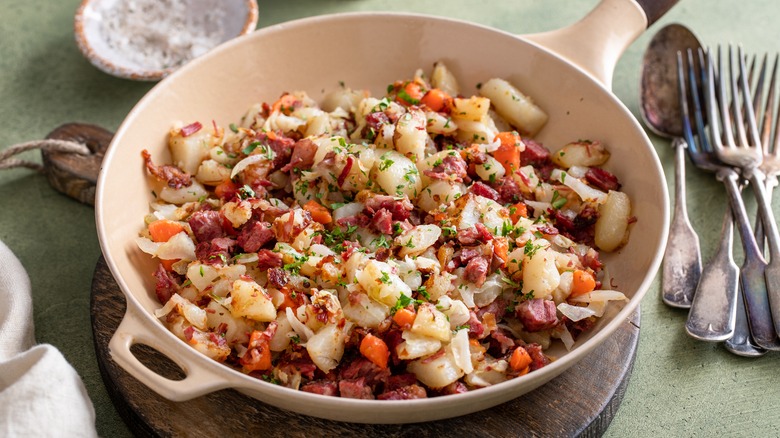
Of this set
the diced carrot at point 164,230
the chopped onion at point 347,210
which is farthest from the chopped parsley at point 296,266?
the diced carrot at point 164,230

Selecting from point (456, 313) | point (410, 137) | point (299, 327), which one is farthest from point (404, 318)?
point (410, 137)

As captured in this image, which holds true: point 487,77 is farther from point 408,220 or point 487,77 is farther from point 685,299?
point 685,299

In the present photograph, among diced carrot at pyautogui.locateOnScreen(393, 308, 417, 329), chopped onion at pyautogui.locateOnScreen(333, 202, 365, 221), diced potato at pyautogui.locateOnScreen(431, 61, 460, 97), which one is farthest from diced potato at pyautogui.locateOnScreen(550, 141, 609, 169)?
diced carrot at pyautogui.locateOnScreen(393, 308, 417, 329)

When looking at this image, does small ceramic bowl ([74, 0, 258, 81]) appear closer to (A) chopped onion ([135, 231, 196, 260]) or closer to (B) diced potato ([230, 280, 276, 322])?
A: (A) chopped onion ([135, 231, 196, 260])

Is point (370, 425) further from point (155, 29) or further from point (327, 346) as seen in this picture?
point (155, 29)

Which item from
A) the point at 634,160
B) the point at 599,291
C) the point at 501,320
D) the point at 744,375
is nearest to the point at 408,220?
the point at 501,320
